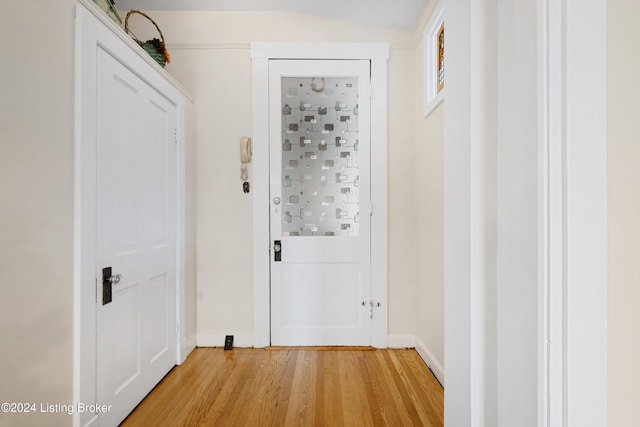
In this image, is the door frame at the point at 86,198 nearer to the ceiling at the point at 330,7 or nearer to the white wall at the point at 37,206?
the white wall at the point at 37,206

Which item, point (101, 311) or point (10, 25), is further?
point (101, 311)

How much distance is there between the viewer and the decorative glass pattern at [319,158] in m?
2.60

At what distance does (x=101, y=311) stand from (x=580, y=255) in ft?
5.83

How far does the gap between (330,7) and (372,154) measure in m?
1.15

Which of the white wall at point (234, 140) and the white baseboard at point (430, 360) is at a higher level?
the white wall at point (234, 140)

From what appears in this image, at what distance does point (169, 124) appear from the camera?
87.1 inches

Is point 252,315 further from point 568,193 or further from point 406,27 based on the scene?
point 406,27

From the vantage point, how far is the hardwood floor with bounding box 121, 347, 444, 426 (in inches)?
65.8

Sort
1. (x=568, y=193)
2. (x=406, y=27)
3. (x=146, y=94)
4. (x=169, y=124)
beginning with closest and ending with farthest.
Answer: (x=568, y=193) → (x=146, y=94) → (x=169, y=124) → (x=406, y=27)

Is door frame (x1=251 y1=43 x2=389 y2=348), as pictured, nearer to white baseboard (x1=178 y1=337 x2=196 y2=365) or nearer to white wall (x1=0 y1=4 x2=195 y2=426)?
white baseboard (x1=178 y1=337 x2=196 y2=365)

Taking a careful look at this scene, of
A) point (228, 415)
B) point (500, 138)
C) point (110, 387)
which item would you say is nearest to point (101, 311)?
point (110, 387)

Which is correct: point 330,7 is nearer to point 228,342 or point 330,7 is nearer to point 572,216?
point 572,216

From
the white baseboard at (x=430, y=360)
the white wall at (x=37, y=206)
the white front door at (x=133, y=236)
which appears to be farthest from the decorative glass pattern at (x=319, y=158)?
the white wall at (x=37, y=206)

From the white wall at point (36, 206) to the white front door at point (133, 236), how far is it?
0.62 ft
